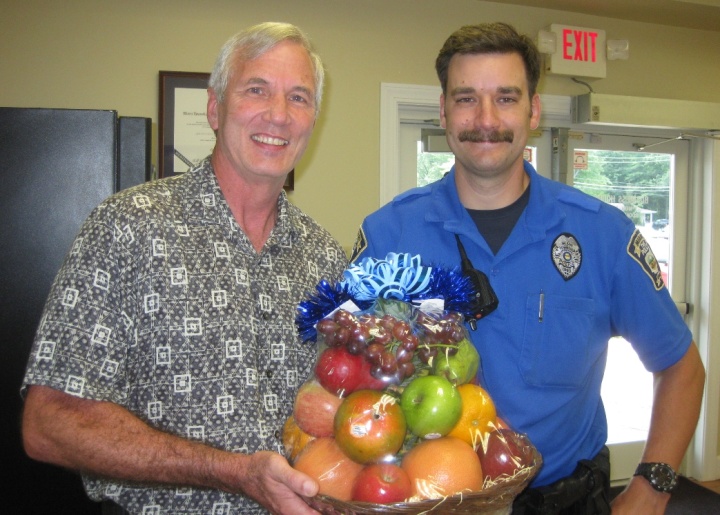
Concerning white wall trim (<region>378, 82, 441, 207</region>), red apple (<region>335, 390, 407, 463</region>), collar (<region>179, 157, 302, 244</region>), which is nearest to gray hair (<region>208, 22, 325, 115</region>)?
collar (<region>179, 157, 302, 244</region>)

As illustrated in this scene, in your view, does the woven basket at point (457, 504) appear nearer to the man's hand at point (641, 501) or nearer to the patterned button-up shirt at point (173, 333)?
the patterned button-up shirt at point (173, 333)

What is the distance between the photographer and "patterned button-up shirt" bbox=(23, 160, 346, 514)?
1128 mm

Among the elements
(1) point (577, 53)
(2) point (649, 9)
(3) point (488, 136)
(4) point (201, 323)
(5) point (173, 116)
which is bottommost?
(4) point (201, 323)

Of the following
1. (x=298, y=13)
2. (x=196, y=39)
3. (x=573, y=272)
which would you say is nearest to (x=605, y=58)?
(x=298, y=13)

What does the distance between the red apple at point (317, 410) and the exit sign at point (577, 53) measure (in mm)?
2941

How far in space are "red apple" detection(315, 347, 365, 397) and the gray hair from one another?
71 centimetres

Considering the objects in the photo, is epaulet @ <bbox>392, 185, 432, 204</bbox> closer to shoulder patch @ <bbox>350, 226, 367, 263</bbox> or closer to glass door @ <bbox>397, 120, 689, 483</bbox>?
shoulder patch @ <bbox>350, 226, 367, 263</bbox>

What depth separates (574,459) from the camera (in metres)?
1.46

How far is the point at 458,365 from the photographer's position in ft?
3.44

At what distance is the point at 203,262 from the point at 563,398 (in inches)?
35.0

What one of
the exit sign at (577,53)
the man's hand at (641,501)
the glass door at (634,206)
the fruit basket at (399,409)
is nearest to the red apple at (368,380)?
the fruit basket at (399,409)

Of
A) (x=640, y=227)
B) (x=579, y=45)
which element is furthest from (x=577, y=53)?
(x=640, y=227)

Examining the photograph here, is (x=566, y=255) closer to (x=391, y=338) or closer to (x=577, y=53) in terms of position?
(x=391, y=338)

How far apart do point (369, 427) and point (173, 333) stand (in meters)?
0.50
